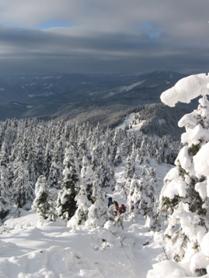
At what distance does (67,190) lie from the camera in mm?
39469

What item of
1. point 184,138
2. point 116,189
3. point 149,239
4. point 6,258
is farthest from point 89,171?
point 116,189

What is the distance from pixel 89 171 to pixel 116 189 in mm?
73059

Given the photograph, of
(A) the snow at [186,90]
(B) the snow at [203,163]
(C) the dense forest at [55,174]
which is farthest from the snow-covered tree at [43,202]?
(B) the snow at [203,163]

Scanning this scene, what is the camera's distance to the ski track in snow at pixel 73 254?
17094 millimetres

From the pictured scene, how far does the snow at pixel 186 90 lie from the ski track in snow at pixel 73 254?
9.83 metres

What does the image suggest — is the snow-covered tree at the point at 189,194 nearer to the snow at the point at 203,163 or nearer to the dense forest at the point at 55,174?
the snow at the point at 203,163

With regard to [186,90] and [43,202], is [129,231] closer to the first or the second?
[43,202]

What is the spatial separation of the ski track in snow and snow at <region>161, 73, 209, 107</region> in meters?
9.83

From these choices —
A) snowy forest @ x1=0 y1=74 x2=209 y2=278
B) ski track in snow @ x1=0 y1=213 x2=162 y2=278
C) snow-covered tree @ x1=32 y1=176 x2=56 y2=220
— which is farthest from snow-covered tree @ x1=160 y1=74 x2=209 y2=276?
snow-covered tree @ x1=32 y1=176 x2=56 y2=220

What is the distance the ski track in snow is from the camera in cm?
1709

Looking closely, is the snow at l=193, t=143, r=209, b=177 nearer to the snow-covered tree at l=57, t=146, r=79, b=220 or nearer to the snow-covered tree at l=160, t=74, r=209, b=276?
the snow-covered tree at l=160, t=74, r=209, b=276

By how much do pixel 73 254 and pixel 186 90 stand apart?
11096 mm

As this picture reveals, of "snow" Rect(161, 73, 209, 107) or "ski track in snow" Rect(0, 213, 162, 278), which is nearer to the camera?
"snow" Rect(161, 73, 209, 107)

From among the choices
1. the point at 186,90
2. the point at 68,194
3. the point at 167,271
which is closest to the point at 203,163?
the point at 186,90
